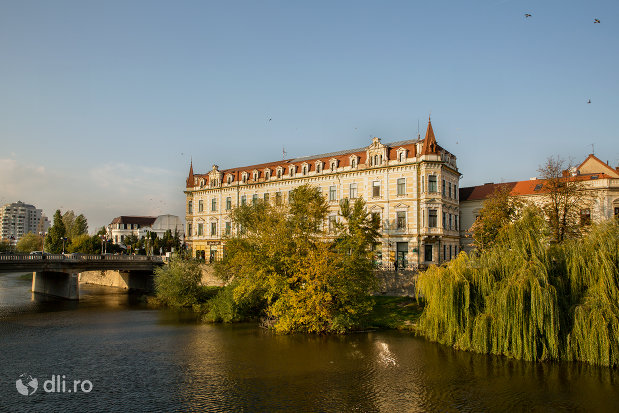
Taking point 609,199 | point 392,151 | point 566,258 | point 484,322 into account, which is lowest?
point 484,322

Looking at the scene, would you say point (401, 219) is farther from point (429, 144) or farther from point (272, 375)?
point (272, 375)

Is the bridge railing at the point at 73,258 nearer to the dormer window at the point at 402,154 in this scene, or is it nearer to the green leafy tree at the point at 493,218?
the dormer window at the point at 402,154

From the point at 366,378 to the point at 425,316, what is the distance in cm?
1041

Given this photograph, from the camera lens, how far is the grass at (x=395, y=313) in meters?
38.2

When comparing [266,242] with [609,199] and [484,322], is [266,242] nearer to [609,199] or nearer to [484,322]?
[484,322]

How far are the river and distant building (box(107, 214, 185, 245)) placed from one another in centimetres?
11977

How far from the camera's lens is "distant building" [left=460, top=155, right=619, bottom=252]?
48969mm

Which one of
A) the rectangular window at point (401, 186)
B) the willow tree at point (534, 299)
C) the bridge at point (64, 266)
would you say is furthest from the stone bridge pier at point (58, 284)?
the willow tree at point (534, 299)

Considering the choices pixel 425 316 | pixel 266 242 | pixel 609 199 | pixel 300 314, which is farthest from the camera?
pixel 609 199

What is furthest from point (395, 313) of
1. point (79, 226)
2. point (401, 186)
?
point (79, 226)

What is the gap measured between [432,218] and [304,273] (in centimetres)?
2235

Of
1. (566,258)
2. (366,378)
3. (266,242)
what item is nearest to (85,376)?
(366,378)

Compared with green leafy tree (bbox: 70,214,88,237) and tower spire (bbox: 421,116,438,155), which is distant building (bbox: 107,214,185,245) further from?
tower spire (bbox: 421,116,438,155)

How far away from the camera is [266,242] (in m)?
39.1
